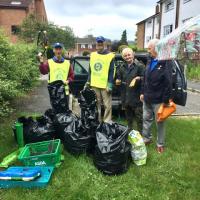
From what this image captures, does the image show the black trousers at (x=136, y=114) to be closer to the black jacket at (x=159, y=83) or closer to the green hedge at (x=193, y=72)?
the black jacket at (x=159, y=83)

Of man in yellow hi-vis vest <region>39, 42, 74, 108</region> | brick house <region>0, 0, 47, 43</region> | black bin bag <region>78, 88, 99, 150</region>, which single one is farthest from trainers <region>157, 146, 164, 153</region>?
brick house <region>0, 0, 47, 43</region>

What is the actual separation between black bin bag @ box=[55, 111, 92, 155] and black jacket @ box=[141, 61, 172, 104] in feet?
4.07

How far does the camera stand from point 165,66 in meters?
4.88

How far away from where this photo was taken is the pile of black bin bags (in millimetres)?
4305

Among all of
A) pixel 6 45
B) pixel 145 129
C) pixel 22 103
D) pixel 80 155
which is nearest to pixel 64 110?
pixel 80 155

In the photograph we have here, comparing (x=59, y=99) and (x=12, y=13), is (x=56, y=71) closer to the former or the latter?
(x=59, y=99)

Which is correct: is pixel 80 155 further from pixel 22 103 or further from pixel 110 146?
pixel 22 103

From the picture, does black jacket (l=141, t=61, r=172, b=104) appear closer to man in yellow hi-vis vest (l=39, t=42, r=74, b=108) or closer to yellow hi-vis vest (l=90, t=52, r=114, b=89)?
yellow hi-vis vest (l=90, t=52, r=114, b=89)

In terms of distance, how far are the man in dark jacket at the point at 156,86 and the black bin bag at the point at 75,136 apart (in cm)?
122

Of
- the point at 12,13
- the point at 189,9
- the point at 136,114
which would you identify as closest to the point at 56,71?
the point at 136,114

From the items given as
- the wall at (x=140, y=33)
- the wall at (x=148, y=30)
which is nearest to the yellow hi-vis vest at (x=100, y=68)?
the wall at (x=148, y=30)

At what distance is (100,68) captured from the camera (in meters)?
6.01

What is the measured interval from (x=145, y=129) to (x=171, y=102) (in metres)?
0.85

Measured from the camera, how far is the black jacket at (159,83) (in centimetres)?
483
